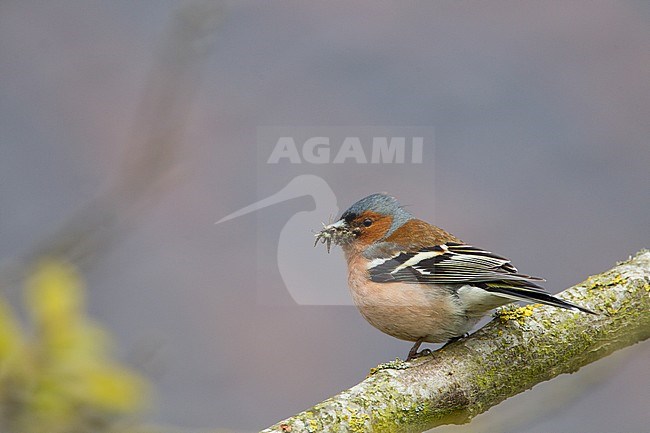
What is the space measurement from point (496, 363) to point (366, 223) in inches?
12.4

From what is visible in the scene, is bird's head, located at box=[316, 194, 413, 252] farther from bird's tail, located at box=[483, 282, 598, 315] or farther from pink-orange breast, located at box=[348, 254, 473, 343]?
bird's tail, located at box=[483, 282, 598, 315]

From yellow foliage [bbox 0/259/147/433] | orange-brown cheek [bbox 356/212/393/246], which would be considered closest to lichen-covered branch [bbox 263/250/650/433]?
orange-brown cheek [bbox 356/212/393/246]

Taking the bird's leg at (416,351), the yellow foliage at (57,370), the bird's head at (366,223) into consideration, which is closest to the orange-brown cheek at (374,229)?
the bird's head at (366,223)

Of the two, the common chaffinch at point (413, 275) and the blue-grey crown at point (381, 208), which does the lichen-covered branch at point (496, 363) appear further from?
A: the blue-grey crown at point (381, 208)

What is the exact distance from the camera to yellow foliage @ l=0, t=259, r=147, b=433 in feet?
2.13

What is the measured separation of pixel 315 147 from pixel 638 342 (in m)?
0.77

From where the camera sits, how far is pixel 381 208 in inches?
52.6

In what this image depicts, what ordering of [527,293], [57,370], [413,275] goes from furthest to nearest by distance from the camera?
[413,275] < [527,293] < [57,370]

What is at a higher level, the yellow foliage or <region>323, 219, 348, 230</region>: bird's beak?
<region>323, 219, 348, 230</region>: bird's beak

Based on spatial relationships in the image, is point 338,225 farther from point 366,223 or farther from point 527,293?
point 527,293

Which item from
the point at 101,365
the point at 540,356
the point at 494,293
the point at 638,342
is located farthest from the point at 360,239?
the point at 101,365

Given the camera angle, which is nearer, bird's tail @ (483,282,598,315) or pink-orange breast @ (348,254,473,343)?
bird's tail @ (483,282,598,315)

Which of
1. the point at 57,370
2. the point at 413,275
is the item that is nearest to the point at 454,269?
the point at 413,275

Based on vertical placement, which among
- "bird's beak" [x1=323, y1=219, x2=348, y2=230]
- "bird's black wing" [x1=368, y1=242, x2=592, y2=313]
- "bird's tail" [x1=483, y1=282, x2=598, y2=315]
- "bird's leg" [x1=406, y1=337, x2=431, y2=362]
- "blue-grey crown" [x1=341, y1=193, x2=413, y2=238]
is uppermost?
"blue-grey crown" [x1=341, y1=193, x2=413, y2=238]
